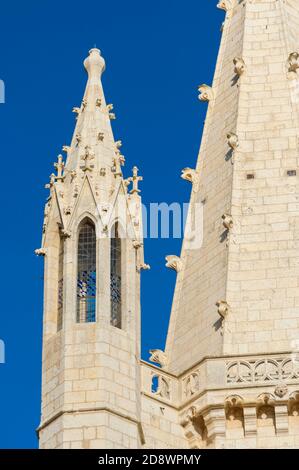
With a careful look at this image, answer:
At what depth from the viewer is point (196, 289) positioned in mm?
44625

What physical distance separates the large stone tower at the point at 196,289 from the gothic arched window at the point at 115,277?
2 cm

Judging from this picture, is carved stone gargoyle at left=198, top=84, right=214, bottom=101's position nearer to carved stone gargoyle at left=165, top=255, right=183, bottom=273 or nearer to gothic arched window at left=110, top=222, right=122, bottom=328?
carved stone gargoyle at left=165, top=255, right=183, bottom=273

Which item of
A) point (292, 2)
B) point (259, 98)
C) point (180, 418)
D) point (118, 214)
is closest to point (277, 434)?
point (180, 418)

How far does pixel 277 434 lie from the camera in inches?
1620

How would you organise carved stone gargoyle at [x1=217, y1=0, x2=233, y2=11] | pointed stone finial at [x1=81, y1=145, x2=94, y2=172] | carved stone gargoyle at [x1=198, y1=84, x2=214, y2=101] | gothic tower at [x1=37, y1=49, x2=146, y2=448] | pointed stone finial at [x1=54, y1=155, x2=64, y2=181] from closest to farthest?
gothic tower at [x1=37, y1=49, x2=146, y2=448], pointed stone finial at [x1=81, y1=145, x2=94, y2=172], pointed stone finial at [x1=54, y1=155, x2=64, y2=181], carved stone gargoyle at [x1=198, y1=84, x2=214, y2=101], carved stone gargoyle at [x1=217, y1=0, x2=233, y2=11]

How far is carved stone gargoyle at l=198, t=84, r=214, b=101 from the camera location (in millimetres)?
47812

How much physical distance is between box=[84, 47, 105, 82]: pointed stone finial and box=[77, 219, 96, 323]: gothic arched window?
3.89 meters

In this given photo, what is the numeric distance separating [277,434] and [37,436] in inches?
164

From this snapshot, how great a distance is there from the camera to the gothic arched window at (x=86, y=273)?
4031 centimetres

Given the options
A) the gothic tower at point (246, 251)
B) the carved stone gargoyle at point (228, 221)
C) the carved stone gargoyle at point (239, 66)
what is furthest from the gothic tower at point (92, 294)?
the carved stone gargoyle at point (239, 66)

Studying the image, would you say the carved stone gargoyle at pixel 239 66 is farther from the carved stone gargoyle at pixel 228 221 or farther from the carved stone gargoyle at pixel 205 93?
the carved stone gargoyle at pixel 228 221

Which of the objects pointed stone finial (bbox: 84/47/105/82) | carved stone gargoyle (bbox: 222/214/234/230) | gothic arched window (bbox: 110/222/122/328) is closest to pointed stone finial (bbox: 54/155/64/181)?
gothic arched window (bbox: 110/222/122/328)

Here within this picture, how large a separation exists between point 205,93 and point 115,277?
25.0 feet

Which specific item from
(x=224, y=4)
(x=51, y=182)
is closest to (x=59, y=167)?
(x=51, y=182)
